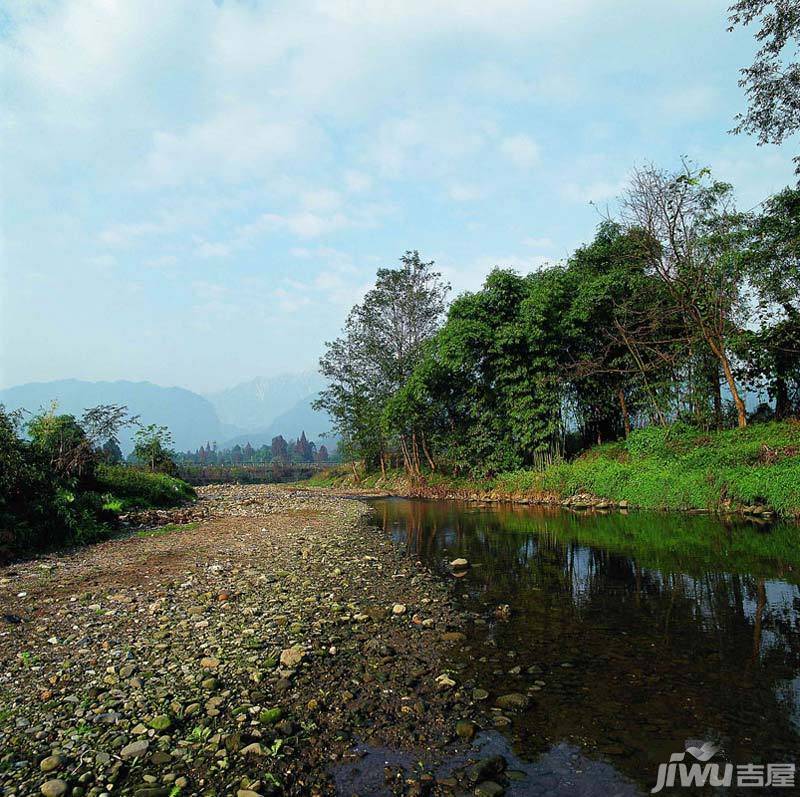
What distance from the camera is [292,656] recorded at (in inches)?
230

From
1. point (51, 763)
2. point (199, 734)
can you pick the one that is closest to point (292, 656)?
point (199, 734)

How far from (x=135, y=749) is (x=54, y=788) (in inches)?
23.5

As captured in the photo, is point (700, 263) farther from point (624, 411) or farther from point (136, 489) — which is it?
point (136, 489)

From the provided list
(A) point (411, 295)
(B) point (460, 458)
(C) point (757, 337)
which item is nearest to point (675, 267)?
(C) point (757, 337)

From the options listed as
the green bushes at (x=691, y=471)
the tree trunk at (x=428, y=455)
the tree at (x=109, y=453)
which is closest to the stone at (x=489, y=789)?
the green bushes at (x=691, y=471)

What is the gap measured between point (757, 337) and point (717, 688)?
20.0 meters

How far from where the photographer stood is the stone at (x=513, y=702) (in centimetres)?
481

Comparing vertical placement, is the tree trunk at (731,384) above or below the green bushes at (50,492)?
above

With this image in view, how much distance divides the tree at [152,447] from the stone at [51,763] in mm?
32755

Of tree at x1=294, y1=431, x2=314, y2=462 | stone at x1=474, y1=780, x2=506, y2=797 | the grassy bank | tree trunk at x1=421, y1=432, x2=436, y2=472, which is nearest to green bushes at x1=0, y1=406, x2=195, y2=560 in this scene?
stone at x1=474, y1=780, x2=506, y2=797

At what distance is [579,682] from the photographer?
5.32m

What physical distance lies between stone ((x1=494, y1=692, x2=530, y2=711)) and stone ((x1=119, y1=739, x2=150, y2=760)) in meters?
3.10

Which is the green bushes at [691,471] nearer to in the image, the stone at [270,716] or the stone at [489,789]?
the stone at [489,789]

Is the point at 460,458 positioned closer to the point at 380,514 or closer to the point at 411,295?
the point at 380,514
